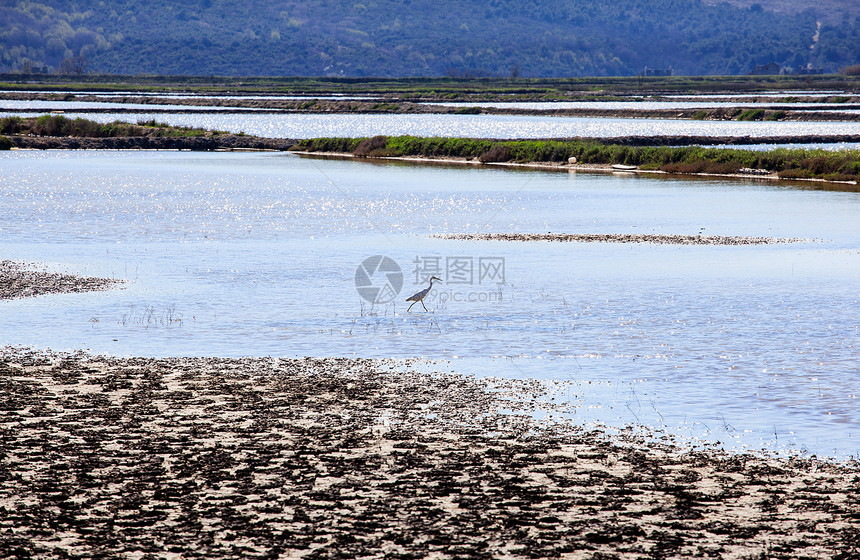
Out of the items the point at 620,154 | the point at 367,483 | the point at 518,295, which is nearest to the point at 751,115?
the point at 620,154

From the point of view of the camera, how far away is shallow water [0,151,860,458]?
44.5 feet

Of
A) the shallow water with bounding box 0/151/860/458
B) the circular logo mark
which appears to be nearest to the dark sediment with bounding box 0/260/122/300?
the shallow water with bounding box 0/151/860/458

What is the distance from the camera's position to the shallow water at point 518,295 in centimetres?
1355

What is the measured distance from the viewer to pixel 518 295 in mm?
20609

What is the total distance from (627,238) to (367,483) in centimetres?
2157

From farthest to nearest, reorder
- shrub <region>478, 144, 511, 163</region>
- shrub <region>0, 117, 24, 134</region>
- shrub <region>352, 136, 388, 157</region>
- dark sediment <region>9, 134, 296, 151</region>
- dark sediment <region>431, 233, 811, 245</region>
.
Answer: shrub <region>0, 117, 24, 134</region>, dark sediment <region>9, 134, 296, 151</region>, shrub <region>352, 136, 388, 157</region>, shrub <region>478, 144, 511, 163</region>, dark sediment <region>431, 233, 811, 245</region>

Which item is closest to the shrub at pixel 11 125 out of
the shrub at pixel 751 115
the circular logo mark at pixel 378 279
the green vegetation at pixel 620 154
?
the green vegetation at pixel 620 154

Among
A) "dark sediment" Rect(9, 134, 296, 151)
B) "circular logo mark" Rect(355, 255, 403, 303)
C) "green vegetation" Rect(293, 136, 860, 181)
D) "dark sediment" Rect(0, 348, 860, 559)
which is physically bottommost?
"dark sediment" Rect(9, 134, 296, 151)

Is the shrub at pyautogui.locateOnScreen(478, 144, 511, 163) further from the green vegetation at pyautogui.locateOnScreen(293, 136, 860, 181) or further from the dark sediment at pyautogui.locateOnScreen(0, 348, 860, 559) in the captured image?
the dark sediment at pyautogui.locateOnScreen(0, 348, 860, 559)

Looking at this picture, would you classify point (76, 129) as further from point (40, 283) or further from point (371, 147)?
point (40, 283)

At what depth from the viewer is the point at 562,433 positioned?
1146cm

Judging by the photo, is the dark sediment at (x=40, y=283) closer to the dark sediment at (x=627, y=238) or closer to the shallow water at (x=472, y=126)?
the dark sediment at (x=627, y=238)

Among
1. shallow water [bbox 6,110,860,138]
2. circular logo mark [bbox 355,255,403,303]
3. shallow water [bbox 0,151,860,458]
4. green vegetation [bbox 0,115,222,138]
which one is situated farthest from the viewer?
shallow water [bbox 6,110,860,138]

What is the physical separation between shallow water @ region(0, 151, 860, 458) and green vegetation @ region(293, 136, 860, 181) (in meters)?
10.2
